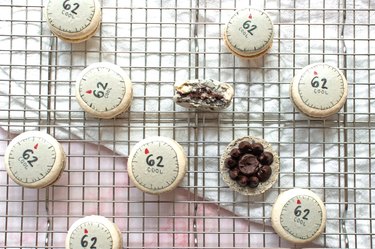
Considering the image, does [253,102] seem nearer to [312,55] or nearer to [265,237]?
[312,55]

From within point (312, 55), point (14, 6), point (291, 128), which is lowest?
point (291, 128)

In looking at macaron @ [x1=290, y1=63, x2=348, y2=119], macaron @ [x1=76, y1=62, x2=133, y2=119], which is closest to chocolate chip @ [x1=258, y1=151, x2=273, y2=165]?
macaron @ [x1=290, y1=63, x2=348, y2=119]

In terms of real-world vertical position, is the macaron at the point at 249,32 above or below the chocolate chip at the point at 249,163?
above

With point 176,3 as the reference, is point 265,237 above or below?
below

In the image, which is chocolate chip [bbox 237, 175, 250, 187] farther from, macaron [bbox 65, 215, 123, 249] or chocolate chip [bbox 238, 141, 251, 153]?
macaron [bbox 65, 215, 123, 249]

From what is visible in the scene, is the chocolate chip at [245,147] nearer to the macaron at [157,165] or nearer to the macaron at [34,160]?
the macaron at [157,165]

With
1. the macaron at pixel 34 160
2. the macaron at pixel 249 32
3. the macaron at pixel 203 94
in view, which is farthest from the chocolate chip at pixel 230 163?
the macaron at pixel 34 160

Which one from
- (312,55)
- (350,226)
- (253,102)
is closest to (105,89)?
(253,102)
